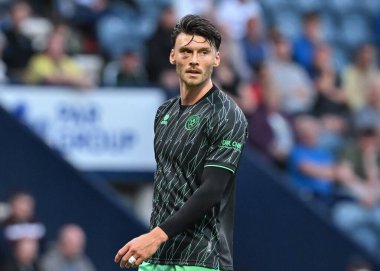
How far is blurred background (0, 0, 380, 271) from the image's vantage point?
37.4 ft

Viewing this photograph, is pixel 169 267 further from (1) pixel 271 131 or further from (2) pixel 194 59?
(1) pixel 271 131

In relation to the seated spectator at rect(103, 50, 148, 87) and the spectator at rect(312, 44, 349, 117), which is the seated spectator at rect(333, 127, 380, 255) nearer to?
the spectator at rect(312, 44, 349, 117)

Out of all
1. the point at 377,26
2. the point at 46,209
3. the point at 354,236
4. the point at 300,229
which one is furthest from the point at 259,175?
the point at 377,26

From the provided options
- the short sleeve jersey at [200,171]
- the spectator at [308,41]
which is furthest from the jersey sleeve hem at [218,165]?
the spectator at [308,41]

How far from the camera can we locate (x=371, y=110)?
15.0m

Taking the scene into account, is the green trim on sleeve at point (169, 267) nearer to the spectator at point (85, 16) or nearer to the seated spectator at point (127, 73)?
the seated spectator at point (127, 73)

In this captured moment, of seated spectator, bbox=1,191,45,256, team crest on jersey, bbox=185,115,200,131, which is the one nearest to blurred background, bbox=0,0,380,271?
seated spectator, bbox=1,191,45,256

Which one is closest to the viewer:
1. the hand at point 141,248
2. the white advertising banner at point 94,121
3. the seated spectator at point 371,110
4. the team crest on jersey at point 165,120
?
the hand at point 141,248

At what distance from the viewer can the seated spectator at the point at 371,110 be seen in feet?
48.3

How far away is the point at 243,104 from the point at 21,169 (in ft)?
8.75

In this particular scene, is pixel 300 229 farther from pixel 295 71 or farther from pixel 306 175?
pixel 295 71

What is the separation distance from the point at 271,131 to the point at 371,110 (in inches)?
97.9

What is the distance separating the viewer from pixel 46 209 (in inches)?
448

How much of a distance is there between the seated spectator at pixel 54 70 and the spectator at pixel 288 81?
2734 mm
